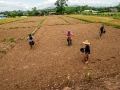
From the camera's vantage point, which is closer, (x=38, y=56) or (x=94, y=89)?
(x=94, y=89)

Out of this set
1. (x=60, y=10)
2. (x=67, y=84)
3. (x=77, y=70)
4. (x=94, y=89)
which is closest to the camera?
(x=94, y=89)

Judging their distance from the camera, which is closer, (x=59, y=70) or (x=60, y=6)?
(x=59, y=70)

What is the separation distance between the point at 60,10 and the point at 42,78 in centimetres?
12414

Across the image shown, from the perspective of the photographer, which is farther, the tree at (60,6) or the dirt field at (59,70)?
the tree at (60,6)

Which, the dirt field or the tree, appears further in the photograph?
the tree

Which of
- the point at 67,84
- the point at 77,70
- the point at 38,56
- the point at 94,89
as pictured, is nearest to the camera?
the point at 94,89

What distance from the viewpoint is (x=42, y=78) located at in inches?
371

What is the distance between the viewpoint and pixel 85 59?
38.9 feet

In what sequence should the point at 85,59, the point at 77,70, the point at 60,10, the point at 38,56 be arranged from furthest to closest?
the point at 60,10, the point at 38,56, the point at 85,59, the point at 77,70

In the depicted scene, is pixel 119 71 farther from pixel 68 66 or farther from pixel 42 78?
pixel 42 78

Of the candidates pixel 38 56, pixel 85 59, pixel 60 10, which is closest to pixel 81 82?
pixel 85 59

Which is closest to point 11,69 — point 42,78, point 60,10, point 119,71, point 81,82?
point 42,78

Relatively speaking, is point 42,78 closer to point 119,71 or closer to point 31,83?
point 31,83

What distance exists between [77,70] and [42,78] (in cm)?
214
